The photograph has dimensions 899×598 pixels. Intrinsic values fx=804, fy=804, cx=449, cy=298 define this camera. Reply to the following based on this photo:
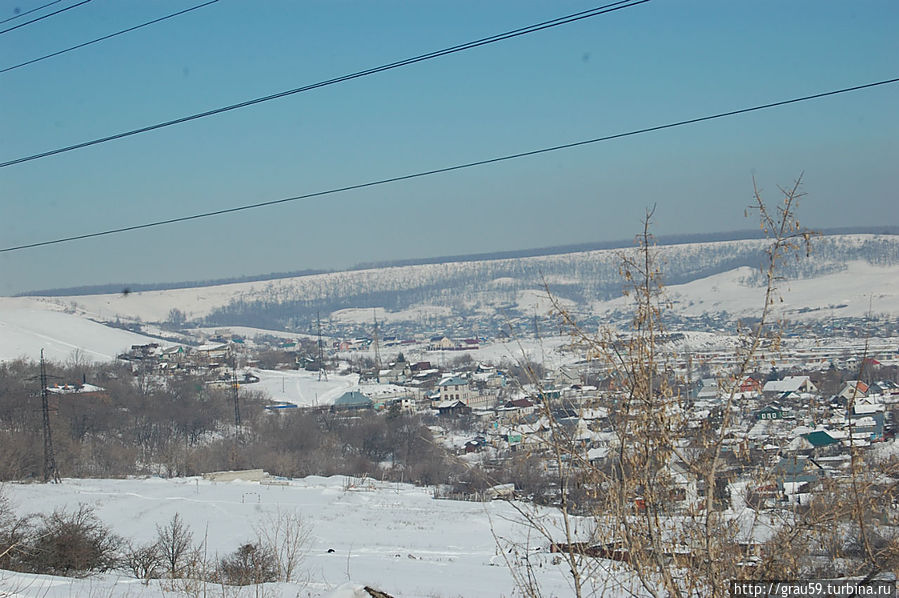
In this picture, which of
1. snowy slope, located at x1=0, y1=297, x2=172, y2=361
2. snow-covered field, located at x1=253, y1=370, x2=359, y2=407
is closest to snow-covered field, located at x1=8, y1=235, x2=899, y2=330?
snow-covered field, located at x1=253, y1=370, x2=359, y2=407

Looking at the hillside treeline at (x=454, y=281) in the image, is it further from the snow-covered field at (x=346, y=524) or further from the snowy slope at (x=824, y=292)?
the snow-covered field at (x=346, y=524)

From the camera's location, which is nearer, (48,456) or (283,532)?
(283,532)

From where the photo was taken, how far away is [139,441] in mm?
35219

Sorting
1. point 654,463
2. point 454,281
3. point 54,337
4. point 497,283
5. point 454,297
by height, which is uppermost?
point 454,281

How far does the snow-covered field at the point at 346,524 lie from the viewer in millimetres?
11695

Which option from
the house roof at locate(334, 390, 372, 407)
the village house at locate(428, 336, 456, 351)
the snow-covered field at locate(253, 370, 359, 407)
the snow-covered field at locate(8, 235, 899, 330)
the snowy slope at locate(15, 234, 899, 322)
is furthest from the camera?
the village house at locate(428, 336, 456, 351)

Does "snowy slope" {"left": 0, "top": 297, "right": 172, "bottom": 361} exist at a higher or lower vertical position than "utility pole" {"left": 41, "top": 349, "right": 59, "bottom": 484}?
higher

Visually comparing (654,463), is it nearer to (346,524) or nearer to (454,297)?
(346,524)

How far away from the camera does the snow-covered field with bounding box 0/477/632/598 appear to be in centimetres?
1170

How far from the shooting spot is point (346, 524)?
62.7ft

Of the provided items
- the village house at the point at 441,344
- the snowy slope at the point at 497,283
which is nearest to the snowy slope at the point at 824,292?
the snowy slope at the point at 497,283

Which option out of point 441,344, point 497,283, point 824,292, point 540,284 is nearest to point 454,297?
point 497,283

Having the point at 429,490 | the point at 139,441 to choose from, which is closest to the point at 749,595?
the point at 429,490

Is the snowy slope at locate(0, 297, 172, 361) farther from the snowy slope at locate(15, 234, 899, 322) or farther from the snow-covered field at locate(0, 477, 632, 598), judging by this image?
the snow-covered field at locate(0, 477, 632, 598)
